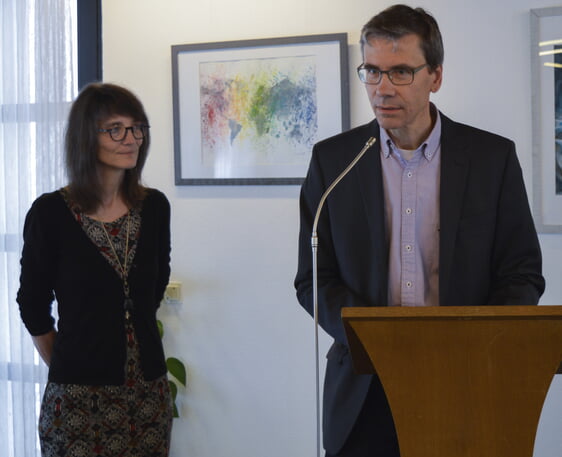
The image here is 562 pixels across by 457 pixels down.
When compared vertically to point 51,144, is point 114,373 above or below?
below

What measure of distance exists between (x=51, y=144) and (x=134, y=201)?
4.92 feet

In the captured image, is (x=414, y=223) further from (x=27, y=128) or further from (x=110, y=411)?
(x=27, y=128)

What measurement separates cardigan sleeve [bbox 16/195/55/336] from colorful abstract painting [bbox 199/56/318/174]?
1210mm

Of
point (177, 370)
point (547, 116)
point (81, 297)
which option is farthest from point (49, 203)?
point (547, 116)

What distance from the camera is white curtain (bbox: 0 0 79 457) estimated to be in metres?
3.62

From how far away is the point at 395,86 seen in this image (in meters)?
1.85

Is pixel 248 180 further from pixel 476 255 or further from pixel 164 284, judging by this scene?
pixel 476 255

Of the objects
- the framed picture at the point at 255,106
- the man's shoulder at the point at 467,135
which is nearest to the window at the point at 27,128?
the framed picture at the point at 255,106

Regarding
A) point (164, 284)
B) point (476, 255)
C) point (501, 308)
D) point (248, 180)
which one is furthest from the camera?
point (248, 180)

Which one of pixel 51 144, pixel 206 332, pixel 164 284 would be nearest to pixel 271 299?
pixel 206 332

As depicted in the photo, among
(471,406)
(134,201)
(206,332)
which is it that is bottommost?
(206,332)

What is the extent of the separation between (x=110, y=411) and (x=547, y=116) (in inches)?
79.3

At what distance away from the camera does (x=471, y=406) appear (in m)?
1.28

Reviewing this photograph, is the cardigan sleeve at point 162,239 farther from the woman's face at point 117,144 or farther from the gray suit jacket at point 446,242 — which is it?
the gray suit jacket at point 446,242
